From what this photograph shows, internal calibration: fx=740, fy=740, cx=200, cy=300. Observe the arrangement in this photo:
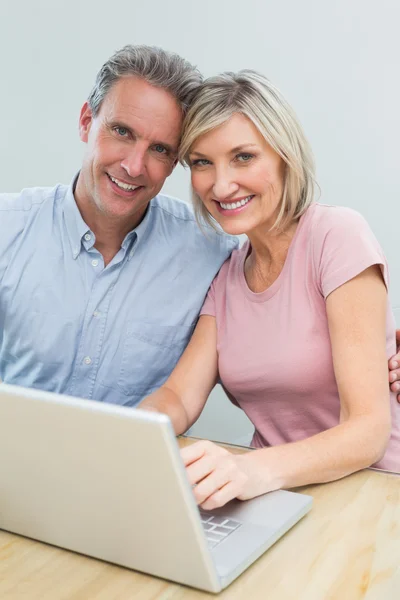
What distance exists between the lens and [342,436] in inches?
48.7

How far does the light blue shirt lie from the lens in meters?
1.75

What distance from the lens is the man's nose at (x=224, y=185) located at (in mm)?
1525

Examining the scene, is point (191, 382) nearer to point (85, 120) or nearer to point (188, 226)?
point (188, 226)

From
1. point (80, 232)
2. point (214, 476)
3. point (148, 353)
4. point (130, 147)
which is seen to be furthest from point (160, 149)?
point (214, 476)

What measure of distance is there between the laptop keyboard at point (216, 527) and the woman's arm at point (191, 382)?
0.51 meters

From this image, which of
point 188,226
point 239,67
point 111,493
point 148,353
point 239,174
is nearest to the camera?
point 111,493

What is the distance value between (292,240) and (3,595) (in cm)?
97

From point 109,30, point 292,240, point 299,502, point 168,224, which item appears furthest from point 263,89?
point 109,30

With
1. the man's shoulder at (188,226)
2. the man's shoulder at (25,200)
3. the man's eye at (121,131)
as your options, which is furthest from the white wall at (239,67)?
the man's eye at (121,131)

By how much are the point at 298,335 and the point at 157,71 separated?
27.1 inches

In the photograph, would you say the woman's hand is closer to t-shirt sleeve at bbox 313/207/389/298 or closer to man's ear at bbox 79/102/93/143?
t-shirt sleeve at bbox 313/207/389/298

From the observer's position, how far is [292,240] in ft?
5.16

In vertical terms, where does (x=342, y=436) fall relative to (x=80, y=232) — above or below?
below

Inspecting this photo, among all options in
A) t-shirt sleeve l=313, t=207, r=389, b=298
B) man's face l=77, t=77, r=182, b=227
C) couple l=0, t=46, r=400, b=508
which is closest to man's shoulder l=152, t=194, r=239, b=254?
couple l=0, t=46, r=400, b=508
